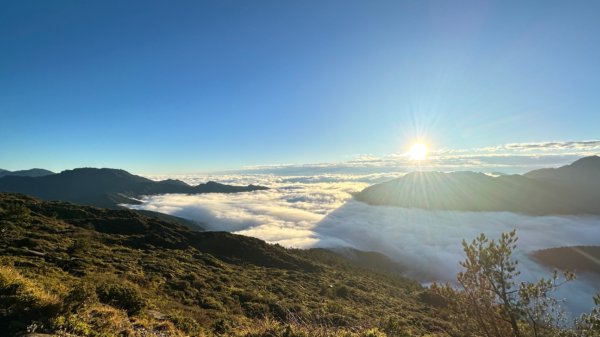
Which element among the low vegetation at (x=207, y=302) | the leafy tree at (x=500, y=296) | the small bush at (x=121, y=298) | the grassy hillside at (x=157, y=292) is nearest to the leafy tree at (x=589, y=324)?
the low vegetation at (x=207, y=302)

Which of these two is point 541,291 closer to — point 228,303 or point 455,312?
point 455,312

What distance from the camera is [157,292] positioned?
2506 cm

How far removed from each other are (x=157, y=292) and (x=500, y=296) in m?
24.0

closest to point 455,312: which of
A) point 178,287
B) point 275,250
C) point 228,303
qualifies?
point 228,303

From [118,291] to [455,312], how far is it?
48.5 feet

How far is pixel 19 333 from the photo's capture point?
308 inches

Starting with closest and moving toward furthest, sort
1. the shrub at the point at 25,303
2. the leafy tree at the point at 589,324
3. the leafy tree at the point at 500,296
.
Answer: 1. the shrub at the point at 25,303
2. the leafy tree at the point at 589,324
3. the leafy tree at the point at 500,296

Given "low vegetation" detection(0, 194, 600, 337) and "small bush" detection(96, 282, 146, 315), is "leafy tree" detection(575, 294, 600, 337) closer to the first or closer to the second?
"low vegetation" detection(0, 194, 600, 337)

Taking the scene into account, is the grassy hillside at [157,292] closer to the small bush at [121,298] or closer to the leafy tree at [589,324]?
the small bush at [121,298]

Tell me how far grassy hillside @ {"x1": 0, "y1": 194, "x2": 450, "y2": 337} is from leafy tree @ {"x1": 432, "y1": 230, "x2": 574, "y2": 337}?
12.4ft

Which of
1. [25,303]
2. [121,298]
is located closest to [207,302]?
[121,298]

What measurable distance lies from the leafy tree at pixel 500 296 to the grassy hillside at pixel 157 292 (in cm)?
377

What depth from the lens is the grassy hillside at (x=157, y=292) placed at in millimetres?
9648

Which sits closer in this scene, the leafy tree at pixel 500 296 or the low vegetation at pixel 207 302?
the low vegetation at pixel 207 302
